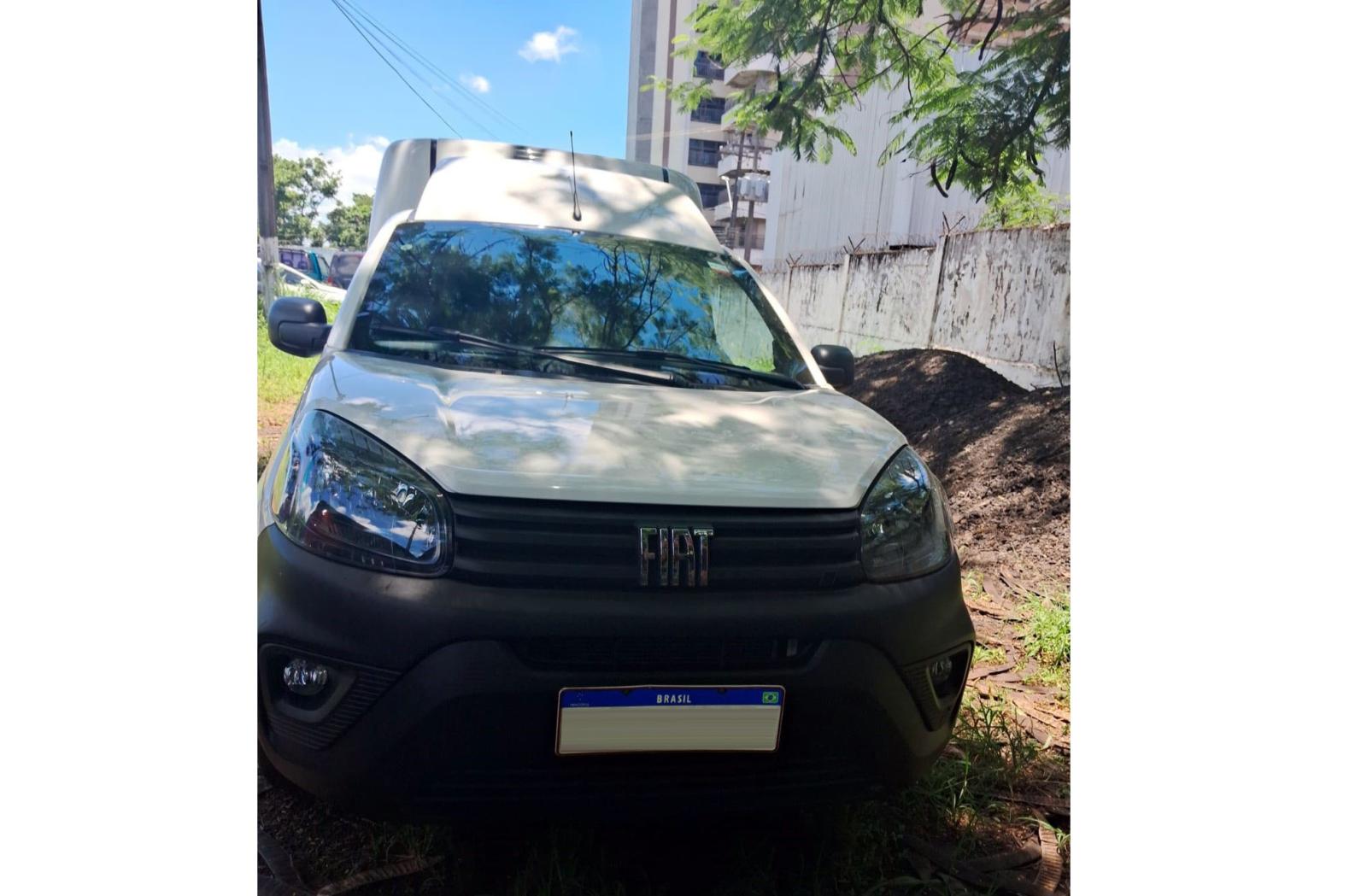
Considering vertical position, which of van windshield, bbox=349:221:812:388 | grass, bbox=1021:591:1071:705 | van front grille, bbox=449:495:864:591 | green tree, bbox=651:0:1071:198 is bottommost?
grass, bbox=1021:591:1071:705

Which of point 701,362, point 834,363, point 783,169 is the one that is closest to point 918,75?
point 783,169

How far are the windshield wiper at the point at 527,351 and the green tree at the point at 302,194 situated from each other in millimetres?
362

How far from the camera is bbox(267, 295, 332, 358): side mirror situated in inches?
86.3

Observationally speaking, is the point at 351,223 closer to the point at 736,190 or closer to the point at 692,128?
the point at 692,128

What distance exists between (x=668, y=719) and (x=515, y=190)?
166 cm

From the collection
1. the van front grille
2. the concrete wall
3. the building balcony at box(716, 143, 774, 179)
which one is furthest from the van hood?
the building balcony at box(716, 143, 774, 179)

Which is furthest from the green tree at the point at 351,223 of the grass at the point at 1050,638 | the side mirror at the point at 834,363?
the grass at the point at 1050,638

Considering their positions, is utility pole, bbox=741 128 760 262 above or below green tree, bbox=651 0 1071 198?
below

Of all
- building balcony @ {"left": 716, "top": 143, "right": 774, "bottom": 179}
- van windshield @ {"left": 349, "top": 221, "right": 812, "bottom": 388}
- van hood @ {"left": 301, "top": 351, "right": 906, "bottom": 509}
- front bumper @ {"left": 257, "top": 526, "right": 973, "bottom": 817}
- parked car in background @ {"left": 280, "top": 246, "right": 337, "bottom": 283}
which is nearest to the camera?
front bumper @ {"left": 257, "top": 526, "right": 973, "bottom": 817}

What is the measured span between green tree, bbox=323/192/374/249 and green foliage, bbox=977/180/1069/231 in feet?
5.91

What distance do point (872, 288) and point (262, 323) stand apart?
6.39 feet

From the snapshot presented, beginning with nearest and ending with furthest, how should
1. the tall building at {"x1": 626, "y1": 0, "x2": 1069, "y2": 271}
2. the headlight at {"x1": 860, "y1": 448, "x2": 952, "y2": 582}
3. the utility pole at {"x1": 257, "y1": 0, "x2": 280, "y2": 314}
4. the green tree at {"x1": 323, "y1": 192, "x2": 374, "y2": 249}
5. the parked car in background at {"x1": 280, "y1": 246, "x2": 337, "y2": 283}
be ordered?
the headlight at {"x1": 860, "y1": 448, "x2": 952, "y2": 582} → the utility pole at {"x1": 257, "y1": 0, "x2": 280, "y2": 314} → the parked car in background at {"x1": 280, "y1": 246, "x2": 337, "y2": 283} → the green tree at {"x1": 323, "y1": 192, "x2": 374, "y2": 249} → the tall building at {"x1": 626, "y1": 0, "x2": 1069, "y2": 271}

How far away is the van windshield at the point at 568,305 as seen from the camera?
7.23ft

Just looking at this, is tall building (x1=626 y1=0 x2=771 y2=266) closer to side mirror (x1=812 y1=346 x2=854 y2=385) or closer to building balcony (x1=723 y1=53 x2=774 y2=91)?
building balcony (x1=723 y1=53 x2=774 y2=91)
